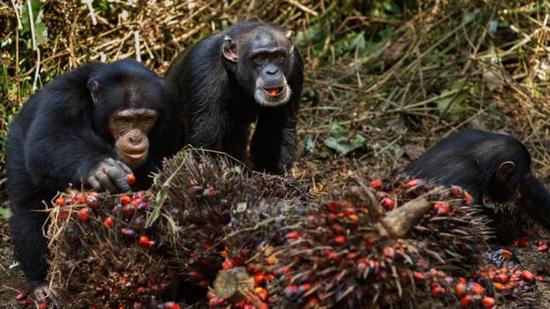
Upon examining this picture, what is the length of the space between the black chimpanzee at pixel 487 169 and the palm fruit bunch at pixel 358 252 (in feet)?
8.12

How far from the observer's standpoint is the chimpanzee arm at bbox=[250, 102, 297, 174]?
8070 mm

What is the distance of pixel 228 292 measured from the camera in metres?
4.53

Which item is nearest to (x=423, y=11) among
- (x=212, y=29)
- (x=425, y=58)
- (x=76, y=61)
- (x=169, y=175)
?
(x=425, y=58)

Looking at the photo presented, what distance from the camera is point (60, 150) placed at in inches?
Result: 239

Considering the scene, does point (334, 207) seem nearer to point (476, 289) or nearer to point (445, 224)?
point (445, 224)

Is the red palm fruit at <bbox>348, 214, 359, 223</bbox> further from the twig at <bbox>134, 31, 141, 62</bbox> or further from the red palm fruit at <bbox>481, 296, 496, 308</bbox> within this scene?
the twig at <bbox>134, 31, 141, 62</bbox>

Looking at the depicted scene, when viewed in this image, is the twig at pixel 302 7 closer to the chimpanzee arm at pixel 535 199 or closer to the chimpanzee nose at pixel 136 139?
the chimpanzee arm at pixel 535 199

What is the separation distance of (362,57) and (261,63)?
124 inches

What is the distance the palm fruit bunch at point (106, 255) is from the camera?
4.80 metres

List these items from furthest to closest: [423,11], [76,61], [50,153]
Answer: [423,11]
[76,61]
[50,153]

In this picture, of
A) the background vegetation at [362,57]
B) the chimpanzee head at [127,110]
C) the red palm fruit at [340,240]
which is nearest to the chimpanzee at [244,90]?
the background vegetation at [362,57]

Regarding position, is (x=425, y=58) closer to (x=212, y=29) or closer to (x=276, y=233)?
(x=212, y=29)

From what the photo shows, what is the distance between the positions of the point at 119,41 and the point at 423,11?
3.66m

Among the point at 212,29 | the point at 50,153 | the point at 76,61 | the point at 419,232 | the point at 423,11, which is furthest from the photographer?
the point at 423,11
